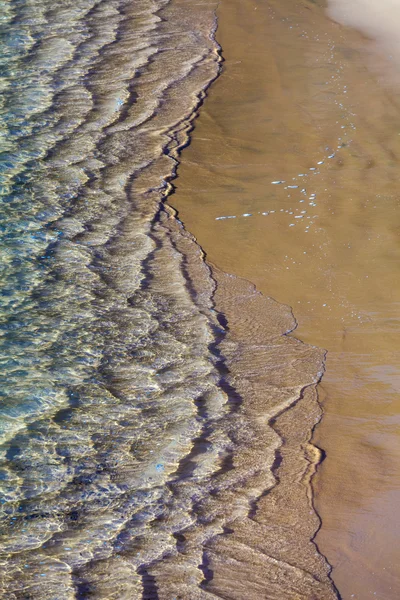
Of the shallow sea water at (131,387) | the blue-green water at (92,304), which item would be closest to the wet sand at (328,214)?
the shallow sea water at (131,387)

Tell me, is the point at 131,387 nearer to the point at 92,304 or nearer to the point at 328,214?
the point at 92,304

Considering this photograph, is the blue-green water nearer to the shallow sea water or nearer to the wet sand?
the shallow sea water

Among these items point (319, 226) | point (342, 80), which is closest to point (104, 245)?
point (319, 226)

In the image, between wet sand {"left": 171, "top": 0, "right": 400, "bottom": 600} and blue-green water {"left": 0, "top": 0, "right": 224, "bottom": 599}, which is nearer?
blue-green water {"left": 0, "top": 0, "right": 224, "bottom": 599}

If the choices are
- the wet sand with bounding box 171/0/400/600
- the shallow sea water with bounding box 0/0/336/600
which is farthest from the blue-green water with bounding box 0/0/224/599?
the wet sand with bounding box 171/0/400/600

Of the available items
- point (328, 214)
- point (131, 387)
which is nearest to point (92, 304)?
point (131, 387)

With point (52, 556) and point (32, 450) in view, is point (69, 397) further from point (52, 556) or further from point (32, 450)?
point (52, 556)

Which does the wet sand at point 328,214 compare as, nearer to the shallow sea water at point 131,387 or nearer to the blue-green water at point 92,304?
the shallow sea water at point 131,387
